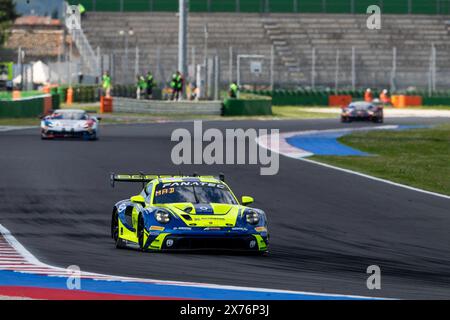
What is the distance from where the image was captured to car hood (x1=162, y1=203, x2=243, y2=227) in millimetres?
15625

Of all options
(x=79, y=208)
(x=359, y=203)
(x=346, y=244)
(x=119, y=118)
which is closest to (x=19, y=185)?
(x=79, y=208)

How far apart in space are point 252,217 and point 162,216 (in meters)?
1.12

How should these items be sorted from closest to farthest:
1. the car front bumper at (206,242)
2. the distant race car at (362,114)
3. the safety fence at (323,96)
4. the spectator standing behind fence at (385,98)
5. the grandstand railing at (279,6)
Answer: the car front bumper at (206,242) → the distant race car at (362,114) → the safety fence at (323,96) → the spectator standing behind fence at (385,98) → the grandstand railing at (279,6)

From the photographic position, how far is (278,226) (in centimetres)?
1875

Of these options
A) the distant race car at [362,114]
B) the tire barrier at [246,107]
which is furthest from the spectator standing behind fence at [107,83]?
the distant race car at [362,114]

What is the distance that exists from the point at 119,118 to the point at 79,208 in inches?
1406

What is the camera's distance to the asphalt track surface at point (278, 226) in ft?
44.5

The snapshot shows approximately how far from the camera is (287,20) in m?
91.5

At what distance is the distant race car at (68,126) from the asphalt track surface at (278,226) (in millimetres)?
5766

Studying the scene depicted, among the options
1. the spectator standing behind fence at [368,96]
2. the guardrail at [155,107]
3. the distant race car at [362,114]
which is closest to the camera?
the distant race car at [362,114]

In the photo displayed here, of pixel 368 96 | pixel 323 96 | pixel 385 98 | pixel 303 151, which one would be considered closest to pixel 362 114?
pixel 368 96

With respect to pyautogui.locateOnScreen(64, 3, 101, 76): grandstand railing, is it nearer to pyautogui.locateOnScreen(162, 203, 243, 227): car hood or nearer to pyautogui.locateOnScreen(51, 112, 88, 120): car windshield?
pyautogui.locateOnScreen(51, 112, 88, 120): car windshield

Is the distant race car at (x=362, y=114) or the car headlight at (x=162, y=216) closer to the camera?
the car headlight at (x=162, y=216)

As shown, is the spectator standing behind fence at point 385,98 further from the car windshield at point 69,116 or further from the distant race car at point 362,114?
the car windshield at point 69,116
